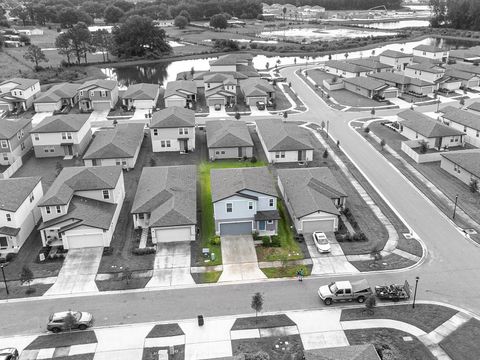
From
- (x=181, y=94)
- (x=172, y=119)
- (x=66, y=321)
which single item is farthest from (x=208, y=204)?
(x=181, y=94)

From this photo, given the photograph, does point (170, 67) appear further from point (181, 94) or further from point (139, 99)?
point (139, 99)

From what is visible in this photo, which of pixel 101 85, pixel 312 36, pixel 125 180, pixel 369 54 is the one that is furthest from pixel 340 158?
pixel 312 36

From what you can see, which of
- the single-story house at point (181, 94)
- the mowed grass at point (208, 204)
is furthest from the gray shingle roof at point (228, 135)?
the single-story house at point (181, 94)

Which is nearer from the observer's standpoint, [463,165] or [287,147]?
[463,165]

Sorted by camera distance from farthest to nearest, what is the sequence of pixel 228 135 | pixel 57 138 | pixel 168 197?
pixel 57 138
pixel 228 135
pixel 168 197

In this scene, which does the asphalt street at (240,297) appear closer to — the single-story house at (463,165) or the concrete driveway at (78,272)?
the concrete driveway at (78,272)

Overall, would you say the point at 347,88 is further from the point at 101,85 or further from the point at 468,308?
the point at 468,308

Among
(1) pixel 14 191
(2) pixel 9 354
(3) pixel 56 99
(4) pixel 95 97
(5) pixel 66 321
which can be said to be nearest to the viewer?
(2) pixel 9 354
